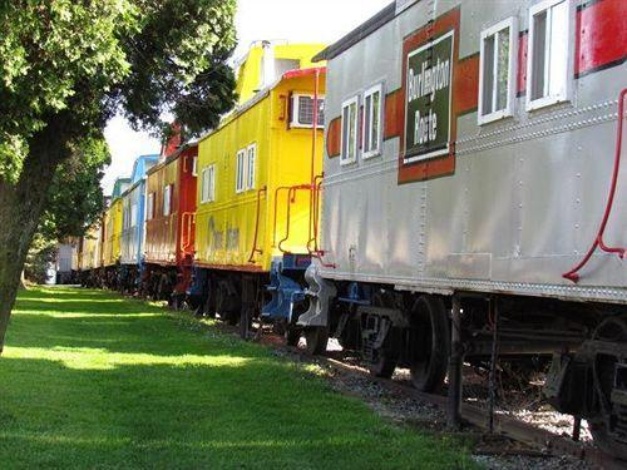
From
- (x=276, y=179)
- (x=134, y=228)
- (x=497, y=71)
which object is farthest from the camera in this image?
(x=134, y=228)

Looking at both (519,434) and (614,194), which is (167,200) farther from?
(614,194)

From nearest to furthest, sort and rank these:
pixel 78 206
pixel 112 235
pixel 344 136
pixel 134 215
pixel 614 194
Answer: pixel 614 194 → pixel 344 136 → pixel 134 215 → pixel 78 206 → pixel 112 235

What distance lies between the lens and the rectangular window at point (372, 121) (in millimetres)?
8633

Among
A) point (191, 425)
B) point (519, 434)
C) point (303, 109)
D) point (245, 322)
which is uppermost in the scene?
point (303, 109)

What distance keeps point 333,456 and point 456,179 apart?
7.42 feet

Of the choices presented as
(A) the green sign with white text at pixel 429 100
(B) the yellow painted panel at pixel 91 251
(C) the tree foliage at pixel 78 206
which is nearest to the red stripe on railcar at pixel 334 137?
(A) the green sign with white text at pixel 429 100

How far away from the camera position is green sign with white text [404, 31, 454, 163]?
6953 millimetres

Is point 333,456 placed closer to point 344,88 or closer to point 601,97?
point 601,97

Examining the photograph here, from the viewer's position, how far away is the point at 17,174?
9.13 metres

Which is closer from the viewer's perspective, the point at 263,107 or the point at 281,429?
the point at 281,429

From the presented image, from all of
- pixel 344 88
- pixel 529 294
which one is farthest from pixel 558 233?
pixel 344 88

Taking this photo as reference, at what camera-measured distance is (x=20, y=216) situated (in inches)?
309

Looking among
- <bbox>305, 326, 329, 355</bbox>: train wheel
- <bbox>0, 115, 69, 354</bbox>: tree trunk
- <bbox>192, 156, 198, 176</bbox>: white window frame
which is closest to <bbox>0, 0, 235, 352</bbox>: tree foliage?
<bbox>0, 115, 69, 354</bbox>: tree trunk

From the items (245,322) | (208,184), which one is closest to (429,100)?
(245,322)
